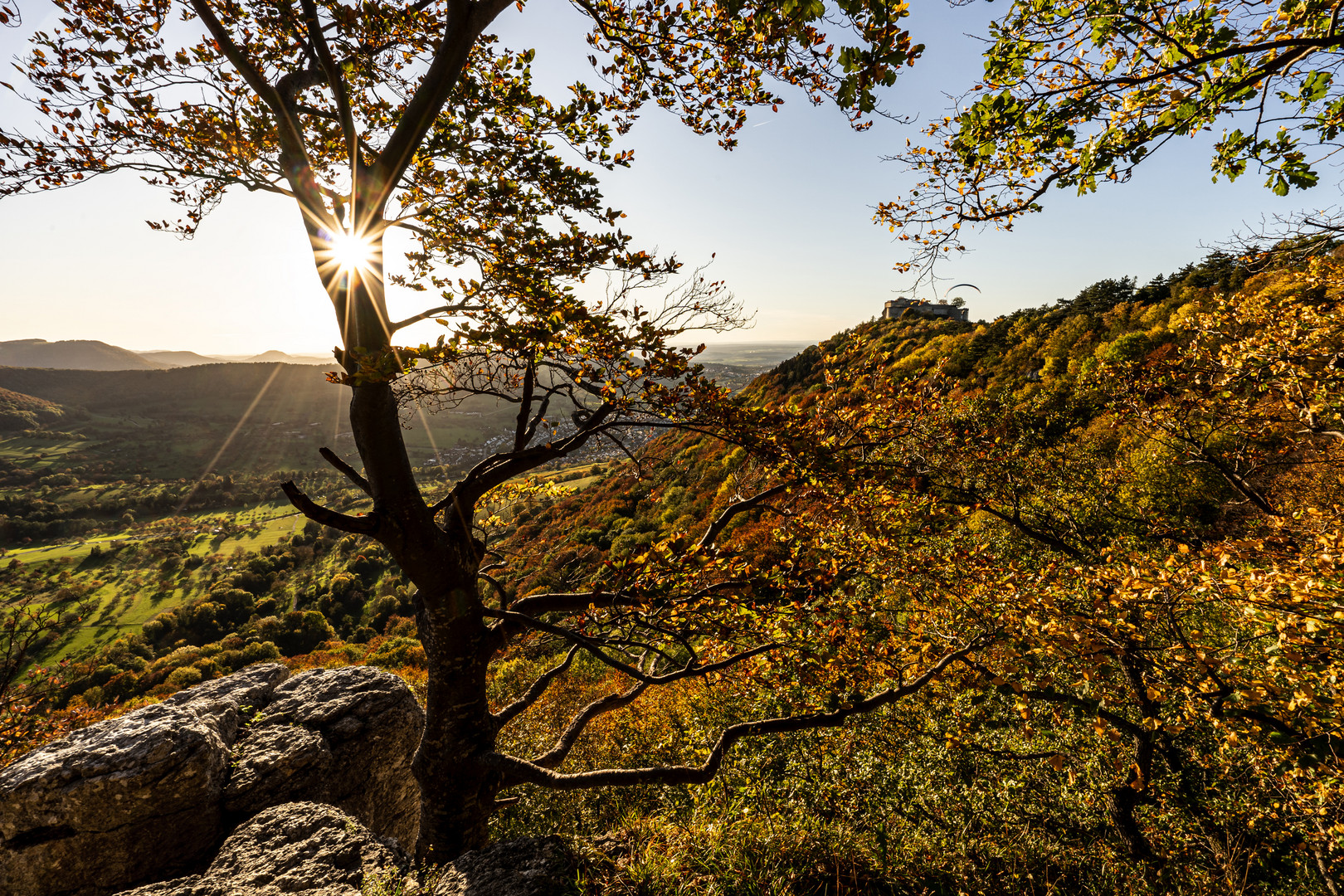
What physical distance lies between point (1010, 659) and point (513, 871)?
878 centimetres

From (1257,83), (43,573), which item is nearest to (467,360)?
(1257,83)

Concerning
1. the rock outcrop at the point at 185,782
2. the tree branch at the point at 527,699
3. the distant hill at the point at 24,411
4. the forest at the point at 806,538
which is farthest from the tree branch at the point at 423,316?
the distant hill at the point at 24,411

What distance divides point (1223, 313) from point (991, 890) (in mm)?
12490

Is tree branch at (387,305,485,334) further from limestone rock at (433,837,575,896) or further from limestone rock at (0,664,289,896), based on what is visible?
limestone rock at (0,664,289,896)

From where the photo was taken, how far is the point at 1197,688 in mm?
5641

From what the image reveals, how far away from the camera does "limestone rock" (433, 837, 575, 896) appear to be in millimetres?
4293

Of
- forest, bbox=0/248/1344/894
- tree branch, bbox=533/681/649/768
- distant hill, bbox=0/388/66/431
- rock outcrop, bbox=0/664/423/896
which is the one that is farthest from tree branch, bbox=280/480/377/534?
distant hill, bbox=0/388/66/431

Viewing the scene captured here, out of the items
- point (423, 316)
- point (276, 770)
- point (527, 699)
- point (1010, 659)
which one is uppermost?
point (423, 316)

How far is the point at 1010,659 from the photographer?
27.9ft

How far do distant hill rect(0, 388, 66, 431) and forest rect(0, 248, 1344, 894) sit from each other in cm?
26149

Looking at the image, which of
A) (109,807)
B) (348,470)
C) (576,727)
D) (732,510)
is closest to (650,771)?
(576,727)

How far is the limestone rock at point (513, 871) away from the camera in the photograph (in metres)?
4.29

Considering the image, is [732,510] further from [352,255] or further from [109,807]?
[109,807]

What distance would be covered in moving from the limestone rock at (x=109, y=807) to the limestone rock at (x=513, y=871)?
565 centimetres
